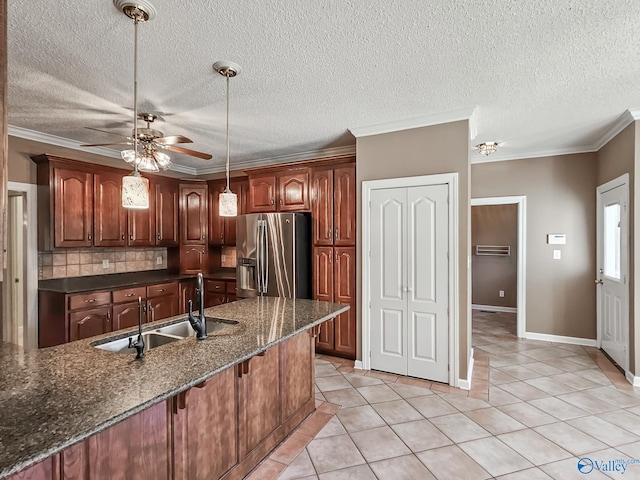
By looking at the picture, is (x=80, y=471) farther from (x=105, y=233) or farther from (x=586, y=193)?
(x=586, y=193)

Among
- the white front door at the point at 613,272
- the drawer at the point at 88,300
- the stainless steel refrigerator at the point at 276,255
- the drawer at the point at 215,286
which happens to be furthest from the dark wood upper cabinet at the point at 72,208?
the white front door at the point at 613,272

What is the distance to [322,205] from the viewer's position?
13.1 ft

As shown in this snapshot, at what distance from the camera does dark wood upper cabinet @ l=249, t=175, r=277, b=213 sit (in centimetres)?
429

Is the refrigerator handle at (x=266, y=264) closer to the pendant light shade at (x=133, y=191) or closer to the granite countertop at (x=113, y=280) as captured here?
the granite countertop at (x=113, y=280)

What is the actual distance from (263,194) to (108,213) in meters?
1.90

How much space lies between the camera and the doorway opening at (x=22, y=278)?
3703mm

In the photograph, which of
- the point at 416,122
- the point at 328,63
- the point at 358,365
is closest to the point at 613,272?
the point at 416,122

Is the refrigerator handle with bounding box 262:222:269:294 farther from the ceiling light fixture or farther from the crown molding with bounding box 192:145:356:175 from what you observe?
the ceiling light fixture

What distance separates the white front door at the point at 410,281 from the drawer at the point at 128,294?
2.84 m

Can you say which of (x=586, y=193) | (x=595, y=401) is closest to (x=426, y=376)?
(x=595, y=401)

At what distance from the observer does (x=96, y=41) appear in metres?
1.97

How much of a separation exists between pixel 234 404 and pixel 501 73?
2.77 meters

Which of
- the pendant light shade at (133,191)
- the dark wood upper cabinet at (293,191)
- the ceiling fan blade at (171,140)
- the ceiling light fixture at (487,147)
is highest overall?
the ceiling light fixture at (487,147)

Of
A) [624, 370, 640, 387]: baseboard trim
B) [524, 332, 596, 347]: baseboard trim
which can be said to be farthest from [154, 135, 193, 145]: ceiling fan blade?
[524, 332, 596, 347]: baseboard trim
